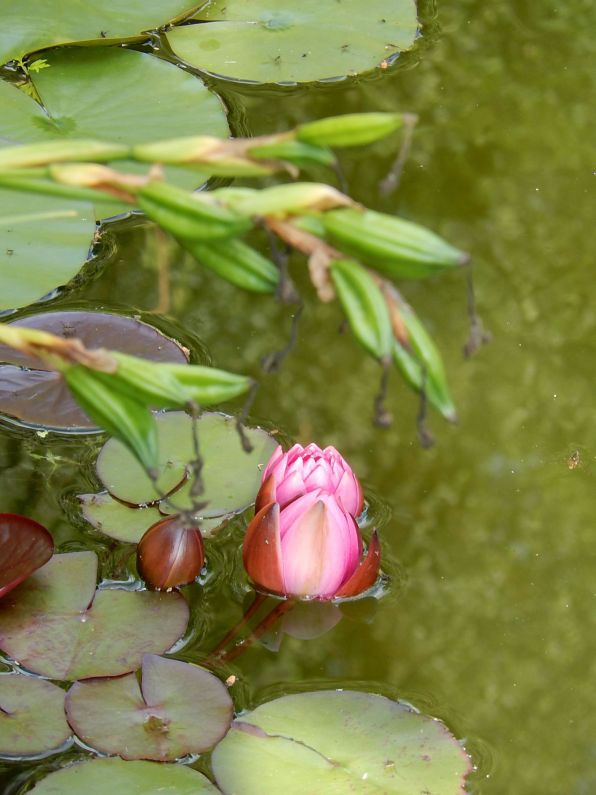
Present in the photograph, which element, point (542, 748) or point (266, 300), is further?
point (266, 300)

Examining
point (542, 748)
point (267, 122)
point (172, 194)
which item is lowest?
point (542, 748)

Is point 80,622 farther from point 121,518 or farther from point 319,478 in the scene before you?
point 319,478

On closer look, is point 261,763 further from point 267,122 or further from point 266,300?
point 267,122

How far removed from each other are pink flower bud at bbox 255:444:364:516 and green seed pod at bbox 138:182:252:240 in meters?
0.60

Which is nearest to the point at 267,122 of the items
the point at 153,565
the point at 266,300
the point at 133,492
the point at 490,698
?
the point at 266,300

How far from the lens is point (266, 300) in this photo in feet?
5.76

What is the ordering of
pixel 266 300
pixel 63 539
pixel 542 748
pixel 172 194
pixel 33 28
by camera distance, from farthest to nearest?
pixel 33 28 → pixel 266 300 → pixel 63 539 → pixel 542 748 → pixel 172 194

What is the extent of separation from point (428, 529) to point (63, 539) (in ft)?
1.72

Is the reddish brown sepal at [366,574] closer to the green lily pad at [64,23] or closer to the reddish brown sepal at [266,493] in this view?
the reddish brown sepal at [266,493]

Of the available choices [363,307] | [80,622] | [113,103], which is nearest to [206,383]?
[363,307]

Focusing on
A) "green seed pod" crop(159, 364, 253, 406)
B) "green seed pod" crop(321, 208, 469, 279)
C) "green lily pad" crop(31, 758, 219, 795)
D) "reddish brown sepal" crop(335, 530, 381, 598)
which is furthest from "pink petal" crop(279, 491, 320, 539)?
"green seed pod" crop(321, 208, 469, 279)

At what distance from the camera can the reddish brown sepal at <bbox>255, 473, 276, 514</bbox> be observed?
1.32m

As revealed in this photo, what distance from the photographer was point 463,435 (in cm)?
158

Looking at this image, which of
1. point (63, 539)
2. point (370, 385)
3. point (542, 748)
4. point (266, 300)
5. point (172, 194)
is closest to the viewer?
point (172, 194)
